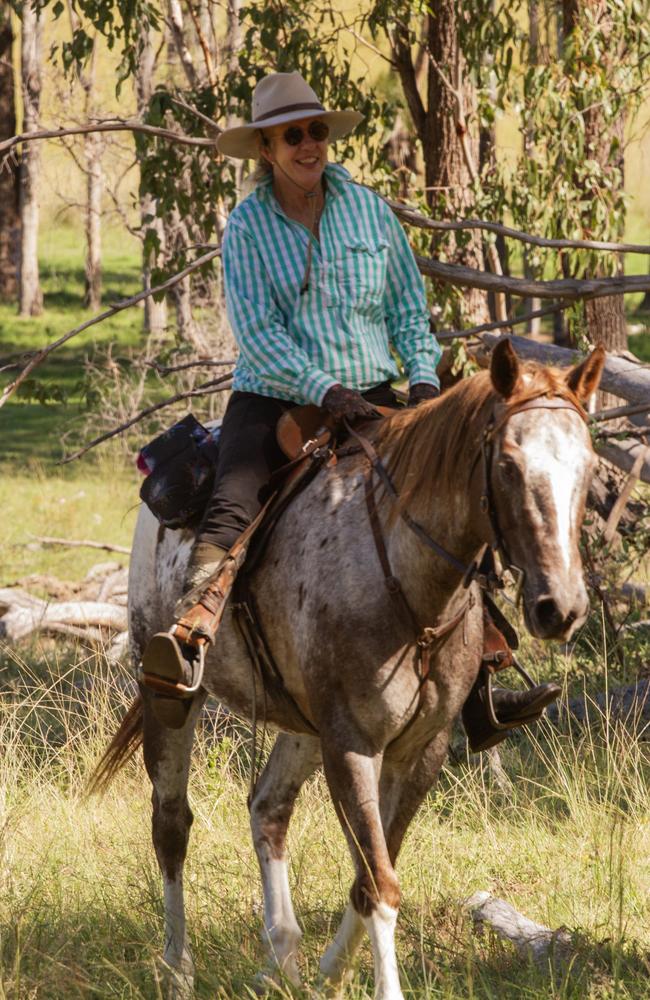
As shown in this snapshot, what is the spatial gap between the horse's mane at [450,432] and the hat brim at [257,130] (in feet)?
4.32

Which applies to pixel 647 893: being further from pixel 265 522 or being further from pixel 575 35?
pixel 575 35

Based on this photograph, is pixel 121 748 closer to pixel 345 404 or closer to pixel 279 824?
pixel 279 824

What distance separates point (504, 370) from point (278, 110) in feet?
5.96

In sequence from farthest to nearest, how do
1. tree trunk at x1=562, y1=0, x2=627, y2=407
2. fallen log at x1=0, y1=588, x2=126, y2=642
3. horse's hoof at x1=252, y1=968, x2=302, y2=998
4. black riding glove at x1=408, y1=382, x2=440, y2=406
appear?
fallen log at x1=0, y1=588, x2=126, y2=642 < tree trunk at x1=562, y1=0, x2=627, y2=407 < black riding glove at x1=408, y1=382, x2=440, y2=406 < horse's hoof at x1=252, y1=968, x2=302, y2=998

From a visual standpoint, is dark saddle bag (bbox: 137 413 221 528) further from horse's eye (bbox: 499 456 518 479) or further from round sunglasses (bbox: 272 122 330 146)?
horse's eye (bbox: 499 456 518 479)

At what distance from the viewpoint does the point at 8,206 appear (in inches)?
1280

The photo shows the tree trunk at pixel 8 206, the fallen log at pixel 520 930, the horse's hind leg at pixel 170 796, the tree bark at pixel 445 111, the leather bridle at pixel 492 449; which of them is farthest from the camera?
the tree trunk at pixel 8 206

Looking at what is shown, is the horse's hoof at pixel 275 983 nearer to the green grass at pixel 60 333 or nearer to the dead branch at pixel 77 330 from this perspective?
the dead branch at pixel 77 330

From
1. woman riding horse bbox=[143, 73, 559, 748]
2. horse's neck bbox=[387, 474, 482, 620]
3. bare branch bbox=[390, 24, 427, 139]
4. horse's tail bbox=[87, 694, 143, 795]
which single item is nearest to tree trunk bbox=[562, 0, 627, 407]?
bare branch bbox=[390, 24, 427, 139]

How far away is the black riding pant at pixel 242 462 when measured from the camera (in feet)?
15.2

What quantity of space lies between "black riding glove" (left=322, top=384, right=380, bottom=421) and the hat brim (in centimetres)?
106

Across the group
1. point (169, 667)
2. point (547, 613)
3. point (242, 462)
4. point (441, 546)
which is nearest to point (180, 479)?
A: point (242, 462)

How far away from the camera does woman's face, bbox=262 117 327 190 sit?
488cm

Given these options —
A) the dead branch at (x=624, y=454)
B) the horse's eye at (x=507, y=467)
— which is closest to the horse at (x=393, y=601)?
the horse's eye at (x=507, y=467)
